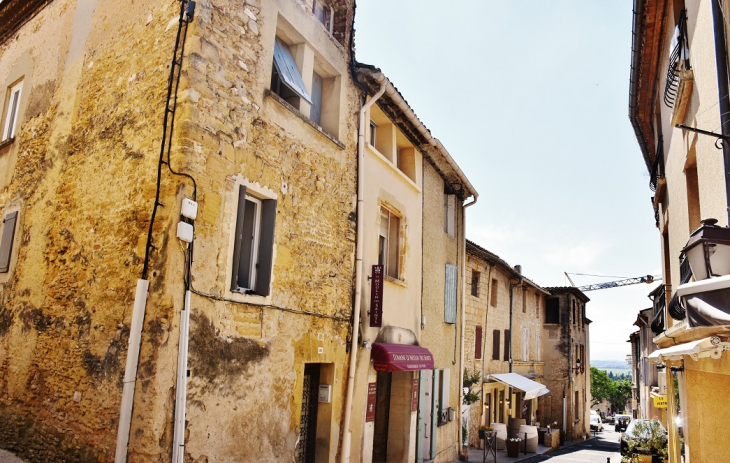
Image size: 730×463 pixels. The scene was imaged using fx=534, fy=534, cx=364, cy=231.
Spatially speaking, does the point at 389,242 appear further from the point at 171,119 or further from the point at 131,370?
→ the point at 131,370

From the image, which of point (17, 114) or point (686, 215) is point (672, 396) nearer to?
point (686, 215)

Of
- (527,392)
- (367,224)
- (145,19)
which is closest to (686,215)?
(367,224)

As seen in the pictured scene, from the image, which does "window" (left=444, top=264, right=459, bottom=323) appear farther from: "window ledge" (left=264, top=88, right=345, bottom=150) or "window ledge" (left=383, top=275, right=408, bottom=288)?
"window ledge" (left=264, top=88, right=345, bottom=150)

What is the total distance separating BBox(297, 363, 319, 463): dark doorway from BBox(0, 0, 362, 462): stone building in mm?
28

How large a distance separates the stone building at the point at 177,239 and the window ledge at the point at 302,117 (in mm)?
41

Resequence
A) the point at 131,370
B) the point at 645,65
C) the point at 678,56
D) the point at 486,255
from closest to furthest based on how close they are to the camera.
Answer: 1. the point at 131,370
2. the point at 678,56
3. the point at 645,65
4. the point at 486,255

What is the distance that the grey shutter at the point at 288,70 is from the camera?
767 cm

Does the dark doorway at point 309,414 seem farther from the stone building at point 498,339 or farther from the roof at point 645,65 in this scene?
the stone building at point 498,339

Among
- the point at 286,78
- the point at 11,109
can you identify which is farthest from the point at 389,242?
the point at 11,109

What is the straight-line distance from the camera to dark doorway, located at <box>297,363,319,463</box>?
8.22 m

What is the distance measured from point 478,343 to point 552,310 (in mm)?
13152

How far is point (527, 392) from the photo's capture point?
19.1m

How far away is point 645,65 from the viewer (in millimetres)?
10086

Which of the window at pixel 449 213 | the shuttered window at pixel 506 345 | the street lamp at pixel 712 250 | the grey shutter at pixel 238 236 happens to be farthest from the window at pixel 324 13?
the shuttered window at pixel 506 345
